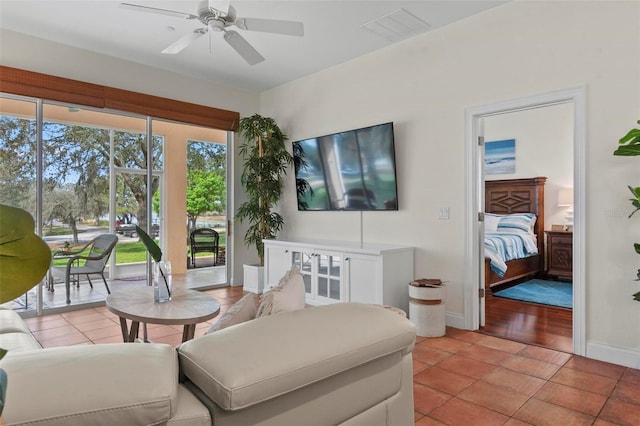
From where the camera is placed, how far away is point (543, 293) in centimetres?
503

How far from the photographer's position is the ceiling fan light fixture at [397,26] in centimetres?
351

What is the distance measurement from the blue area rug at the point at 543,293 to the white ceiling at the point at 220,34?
3350 mm

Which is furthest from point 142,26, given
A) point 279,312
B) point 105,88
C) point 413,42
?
point 279,312

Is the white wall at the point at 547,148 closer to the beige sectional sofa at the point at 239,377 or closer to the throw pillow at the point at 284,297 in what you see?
the throw pillow at the point at 284,297

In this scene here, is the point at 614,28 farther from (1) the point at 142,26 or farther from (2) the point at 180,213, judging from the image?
(2) the point at 180,213

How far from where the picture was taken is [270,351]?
108cm

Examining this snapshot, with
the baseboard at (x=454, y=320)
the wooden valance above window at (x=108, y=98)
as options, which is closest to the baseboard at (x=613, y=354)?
Result: the baseboard at (x=454, y=320)

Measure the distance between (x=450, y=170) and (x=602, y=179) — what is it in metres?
1.21

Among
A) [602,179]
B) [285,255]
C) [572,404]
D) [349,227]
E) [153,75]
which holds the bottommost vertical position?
[572,404]

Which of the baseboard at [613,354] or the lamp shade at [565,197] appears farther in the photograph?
the lamp shade at [565,197]

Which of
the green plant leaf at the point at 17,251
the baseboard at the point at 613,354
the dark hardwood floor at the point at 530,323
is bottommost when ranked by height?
the dark hardwood floor at the point at 530,323

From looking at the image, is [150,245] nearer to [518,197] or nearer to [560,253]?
[560,253]

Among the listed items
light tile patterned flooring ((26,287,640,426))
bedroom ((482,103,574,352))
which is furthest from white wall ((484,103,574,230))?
light tile patterned flooring ((26,287,640,426))

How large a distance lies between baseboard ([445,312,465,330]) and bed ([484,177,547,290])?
181 cm
